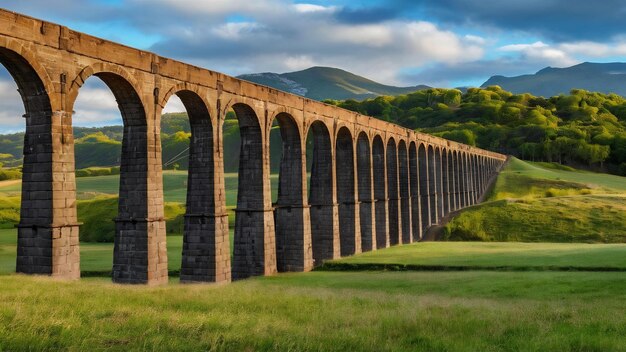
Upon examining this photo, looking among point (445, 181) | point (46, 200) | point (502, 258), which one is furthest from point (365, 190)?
point (445, 181)

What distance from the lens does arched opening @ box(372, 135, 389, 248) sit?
178 ft

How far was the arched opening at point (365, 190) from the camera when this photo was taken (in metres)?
50.6

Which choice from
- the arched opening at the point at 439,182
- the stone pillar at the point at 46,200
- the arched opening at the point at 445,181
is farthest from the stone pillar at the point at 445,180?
the stone pillar at the point at 46,200

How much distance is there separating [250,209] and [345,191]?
14.5 metres

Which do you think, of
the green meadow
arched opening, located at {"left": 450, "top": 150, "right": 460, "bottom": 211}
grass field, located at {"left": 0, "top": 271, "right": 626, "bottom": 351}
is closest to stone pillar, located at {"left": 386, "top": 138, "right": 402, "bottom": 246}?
the green meadow

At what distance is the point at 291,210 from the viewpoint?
1522 inches

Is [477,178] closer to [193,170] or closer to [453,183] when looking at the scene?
[453,183]

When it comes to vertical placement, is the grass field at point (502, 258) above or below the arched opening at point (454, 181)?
below

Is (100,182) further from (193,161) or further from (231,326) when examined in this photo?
(231,326)

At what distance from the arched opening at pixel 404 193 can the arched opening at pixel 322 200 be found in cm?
1929

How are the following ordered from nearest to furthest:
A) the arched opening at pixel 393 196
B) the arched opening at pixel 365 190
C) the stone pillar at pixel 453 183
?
the arched opening at pixel 365 190, the arched opening at pixel 393 196, the stone pillar at pixel 453 183

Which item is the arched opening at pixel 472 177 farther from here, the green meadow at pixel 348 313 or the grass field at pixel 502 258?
the green meadow at pixel 348 313

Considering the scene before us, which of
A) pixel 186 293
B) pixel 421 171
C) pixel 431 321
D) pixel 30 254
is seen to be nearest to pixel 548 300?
pixel 431 321

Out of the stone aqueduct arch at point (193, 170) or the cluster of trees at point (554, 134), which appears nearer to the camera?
the stone aqueduct arch at point (193, 170)
